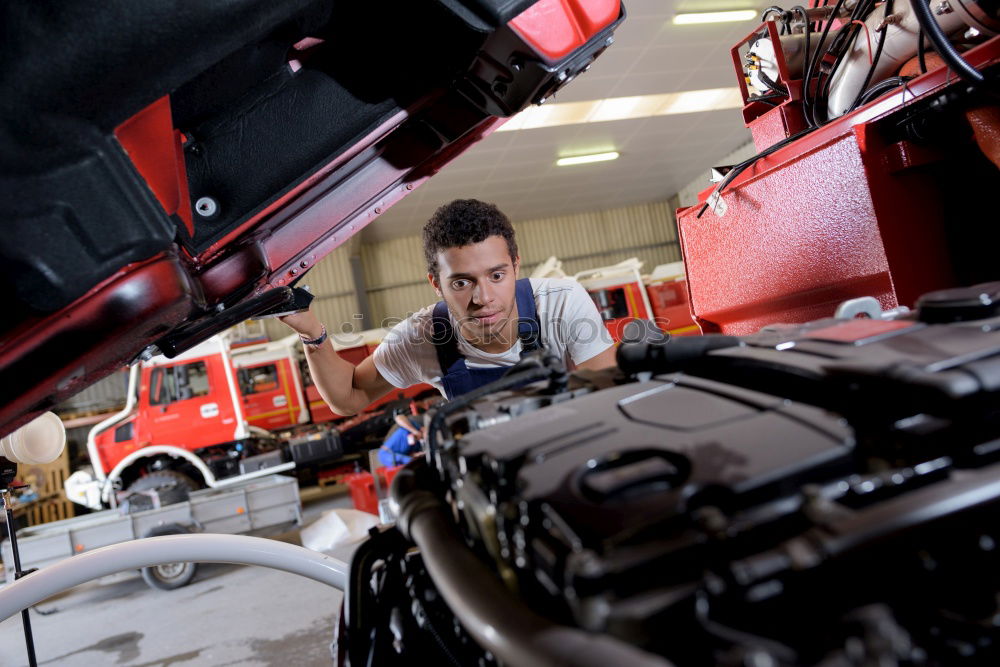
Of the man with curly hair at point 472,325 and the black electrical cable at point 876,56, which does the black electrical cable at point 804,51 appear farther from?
the man with curly hair at point 472,325

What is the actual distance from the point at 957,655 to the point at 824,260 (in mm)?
1463

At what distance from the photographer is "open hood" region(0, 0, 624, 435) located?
2.55 feet

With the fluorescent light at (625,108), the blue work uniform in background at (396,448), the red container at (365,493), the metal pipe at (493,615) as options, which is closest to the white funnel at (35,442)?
the metal pipe at (493,615)

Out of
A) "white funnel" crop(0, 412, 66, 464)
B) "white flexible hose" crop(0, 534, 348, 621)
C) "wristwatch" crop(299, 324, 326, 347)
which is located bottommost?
"white flexible hose" crop(0, 534, 348, 621)

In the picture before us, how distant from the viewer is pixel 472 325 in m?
2.08

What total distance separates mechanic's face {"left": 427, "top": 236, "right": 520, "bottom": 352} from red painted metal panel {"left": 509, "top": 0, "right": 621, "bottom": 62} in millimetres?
936

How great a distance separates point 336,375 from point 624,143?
1102cm

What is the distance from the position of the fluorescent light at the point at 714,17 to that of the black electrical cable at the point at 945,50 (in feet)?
24.2

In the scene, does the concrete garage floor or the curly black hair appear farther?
the concrete garage floor

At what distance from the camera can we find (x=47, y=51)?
0.74 meters

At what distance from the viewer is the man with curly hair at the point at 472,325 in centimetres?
203

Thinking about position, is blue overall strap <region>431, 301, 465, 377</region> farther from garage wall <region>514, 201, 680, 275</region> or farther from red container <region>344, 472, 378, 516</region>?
garage wall <region>514, 201, 680, 275</region>

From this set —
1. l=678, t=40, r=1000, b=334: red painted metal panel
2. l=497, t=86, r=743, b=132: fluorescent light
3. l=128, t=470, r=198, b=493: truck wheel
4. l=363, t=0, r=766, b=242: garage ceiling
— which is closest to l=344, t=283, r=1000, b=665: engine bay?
l=678, t=40, r=1000, b=334: red painted metal panel

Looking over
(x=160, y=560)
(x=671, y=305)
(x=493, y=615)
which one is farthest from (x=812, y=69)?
(x=671, y=305)
